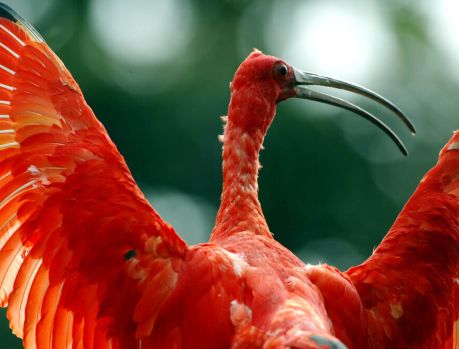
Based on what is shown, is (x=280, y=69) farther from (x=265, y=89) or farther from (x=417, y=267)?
(x=417, y=267)

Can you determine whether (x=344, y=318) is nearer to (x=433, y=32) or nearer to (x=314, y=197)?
(x=314, y=197)

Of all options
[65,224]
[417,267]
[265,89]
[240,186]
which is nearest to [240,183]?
[240,186]

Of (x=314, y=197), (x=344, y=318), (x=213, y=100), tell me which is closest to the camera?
(x=344, y=318)

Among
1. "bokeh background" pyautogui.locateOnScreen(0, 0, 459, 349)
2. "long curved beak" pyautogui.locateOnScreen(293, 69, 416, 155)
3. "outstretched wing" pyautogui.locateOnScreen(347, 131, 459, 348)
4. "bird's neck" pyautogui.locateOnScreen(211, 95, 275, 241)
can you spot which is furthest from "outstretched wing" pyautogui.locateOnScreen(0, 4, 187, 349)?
"bokeh background" pyautogui.locateOnScreen(0, 0, 459, 349)

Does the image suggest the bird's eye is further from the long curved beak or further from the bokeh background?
the bokeh background

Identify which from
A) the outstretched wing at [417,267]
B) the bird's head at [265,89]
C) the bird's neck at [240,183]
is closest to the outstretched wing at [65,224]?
the bird's neck at [240,183]

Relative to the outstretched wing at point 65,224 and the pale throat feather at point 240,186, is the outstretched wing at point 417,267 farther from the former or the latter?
the outstretched wing at point 65,224

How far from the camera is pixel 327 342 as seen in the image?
430 cm

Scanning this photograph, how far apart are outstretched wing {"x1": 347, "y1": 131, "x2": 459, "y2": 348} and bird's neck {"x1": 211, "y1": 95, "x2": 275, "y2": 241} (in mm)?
686

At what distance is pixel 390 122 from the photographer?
14.0m

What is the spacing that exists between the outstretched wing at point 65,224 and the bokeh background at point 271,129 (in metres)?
8.73

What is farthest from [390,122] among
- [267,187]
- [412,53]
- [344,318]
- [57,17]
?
[344,318]

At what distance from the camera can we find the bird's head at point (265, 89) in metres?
6.40

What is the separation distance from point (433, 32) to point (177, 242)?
518 inches
